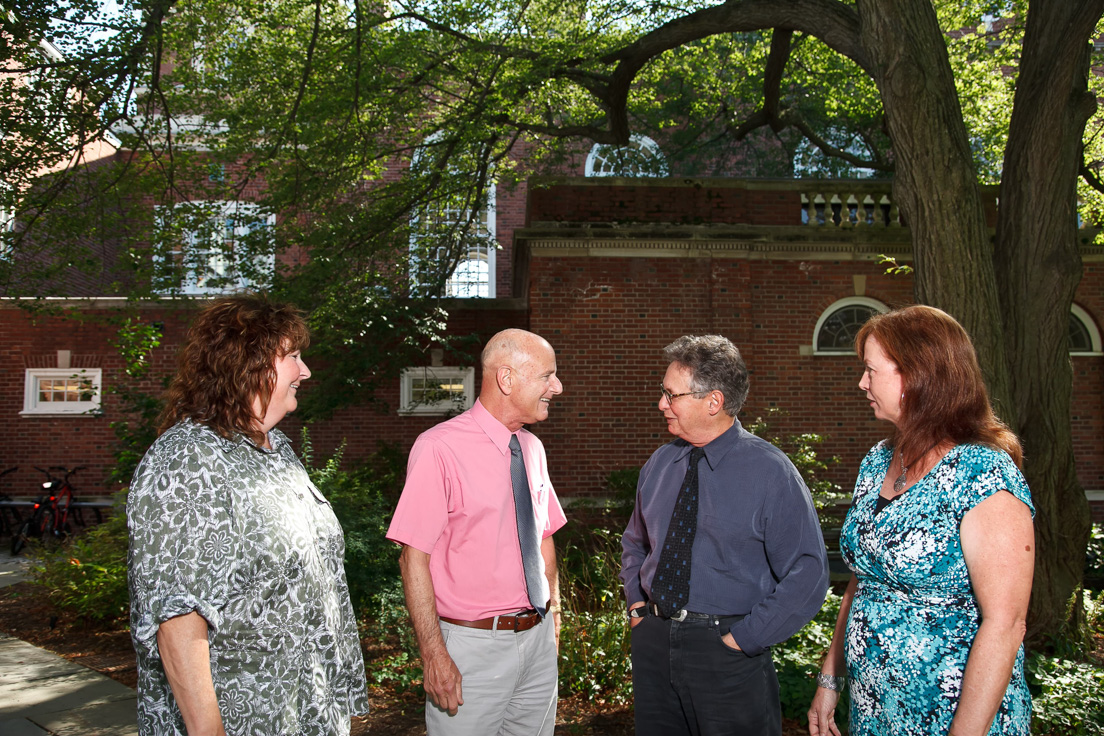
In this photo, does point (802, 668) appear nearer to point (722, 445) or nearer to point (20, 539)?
point (722, 445)

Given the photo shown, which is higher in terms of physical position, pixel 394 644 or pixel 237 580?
pixel 237 580

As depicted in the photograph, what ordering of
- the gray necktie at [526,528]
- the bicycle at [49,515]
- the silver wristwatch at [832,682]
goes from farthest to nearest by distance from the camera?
1. the bicycle at [49,515]
2. the gray necktie at [526,528]
3. the silver wristwatch at [832,682]

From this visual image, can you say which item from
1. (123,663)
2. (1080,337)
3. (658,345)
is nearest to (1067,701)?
(123,663)

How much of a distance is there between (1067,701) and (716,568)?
3.18m

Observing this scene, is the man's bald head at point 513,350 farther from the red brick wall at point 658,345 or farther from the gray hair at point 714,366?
the red brick wall at point 658,345

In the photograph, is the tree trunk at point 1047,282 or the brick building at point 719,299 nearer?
the tree trunk at point 1047,282

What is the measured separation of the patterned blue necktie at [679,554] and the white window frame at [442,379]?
34.3 ft

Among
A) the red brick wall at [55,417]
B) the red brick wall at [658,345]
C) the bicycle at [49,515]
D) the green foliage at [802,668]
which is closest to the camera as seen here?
the green foliage at [802,668]

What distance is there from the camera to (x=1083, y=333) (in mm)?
11844

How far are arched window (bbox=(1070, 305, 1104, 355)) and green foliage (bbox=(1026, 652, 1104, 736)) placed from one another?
861 centimetres

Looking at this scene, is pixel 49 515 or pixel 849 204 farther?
pixel 49 515

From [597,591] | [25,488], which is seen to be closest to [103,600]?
[597,591]

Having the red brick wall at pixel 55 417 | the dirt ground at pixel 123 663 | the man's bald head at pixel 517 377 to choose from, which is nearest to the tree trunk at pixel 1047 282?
the dirt ground at pixel 123 663

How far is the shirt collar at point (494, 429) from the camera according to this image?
116 inches
